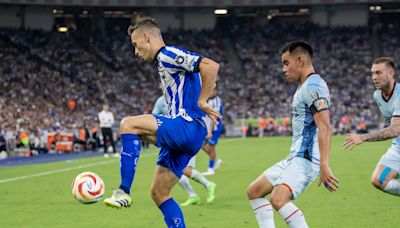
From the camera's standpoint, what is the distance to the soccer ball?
7547 millimetres

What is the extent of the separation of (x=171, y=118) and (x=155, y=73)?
50.5m

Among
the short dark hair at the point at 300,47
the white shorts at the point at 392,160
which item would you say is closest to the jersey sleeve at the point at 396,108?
the white shorts at the point at 392,160

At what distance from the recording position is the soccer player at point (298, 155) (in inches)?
290

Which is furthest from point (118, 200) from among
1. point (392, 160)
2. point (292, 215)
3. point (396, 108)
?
point (392, 160)

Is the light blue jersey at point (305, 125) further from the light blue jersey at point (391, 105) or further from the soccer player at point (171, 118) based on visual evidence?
the light blue jersey at point (391, 105)

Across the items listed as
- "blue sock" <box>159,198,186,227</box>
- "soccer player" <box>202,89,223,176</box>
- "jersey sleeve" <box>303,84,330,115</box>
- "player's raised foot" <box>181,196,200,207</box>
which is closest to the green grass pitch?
"player's raised foot" <box>181,196,200,207</box>

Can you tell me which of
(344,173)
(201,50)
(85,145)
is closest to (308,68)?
(344,173)

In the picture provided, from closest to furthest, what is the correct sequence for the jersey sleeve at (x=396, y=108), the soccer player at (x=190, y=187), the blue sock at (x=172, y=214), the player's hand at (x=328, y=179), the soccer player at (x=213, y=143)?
1. the player's hand at (x=328, y=179)
2. the blue sock at (x=172, y=214)
3. the jersey sleeve at (x=396, y=108)
4. the soccer player at (x=190, y=187)
5. the soccer player at (x=213, y=143)

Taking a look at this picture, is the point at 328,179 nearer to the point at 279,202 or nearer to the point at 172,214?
the point at 279,202

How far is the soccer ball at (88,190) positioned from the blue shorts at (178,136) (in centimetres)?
79

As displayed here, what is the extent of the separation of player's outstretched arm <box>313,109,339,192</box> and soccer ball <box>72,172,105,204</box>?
2361mm

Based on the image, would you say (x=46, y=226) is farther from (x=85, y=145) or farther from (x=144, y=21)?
(x=85, y=145)

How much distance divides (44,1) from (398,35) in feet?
101

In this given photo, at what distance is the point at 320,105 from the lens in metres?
7.13
